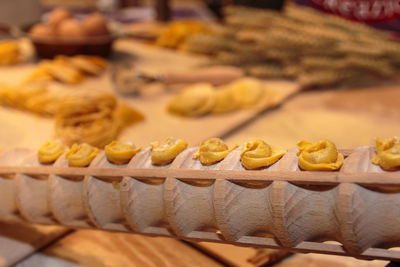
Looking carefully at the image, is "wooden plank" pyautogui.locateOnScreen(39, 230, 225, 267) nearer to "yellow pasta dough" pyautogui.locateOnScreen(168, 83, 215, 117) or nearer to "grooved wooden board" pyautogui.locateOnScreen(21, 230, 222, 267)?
"grooved wooden board" pyautogui.locateOnScreen(21, 230, 222, 267)

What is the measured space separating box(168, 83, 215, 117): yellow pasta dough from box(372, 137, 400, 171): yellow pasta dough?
745mm

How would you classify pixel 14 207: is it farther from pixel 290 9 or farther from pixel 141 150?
pixel 290 9

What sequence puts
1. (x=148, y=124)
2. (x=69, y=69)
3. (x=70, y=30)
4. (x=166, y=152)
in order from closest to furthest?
1. (x=166, y=152)
2. (x=148, y=124)
3. (x=69, y=69)
4. (x=70, y=30)

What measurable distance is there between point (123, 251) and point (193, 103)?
0.56 metres

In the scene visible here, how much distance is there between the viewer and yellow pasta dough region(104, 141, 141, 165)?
0.59m

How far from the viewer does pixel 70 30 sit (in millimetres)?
1618

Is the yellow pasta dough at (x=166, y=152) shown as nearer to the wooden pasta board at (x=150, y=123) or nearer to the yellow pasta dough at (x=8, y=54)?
the wooden pasta board at (x=150, y=123)

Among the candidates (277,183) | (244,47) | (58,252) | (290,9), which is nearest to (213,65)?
Result: (244,47)

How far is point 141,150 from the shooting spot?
0.62 meters

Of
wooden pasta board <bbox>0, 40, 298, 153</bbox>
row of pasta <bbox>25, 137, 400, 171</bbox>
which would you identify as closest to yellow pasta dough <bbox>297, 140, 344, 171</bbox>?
row of pasta <bbox>25, 137, 400, 171</bbox>

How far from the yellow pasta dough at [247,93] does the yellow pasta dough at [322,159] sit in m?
0.75

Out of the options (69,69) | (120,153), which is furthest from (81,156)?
(69,69)

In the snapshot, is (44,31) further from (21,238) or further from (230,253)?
(230,253)

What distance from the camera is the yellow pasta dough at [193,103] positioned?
3.93 feet
